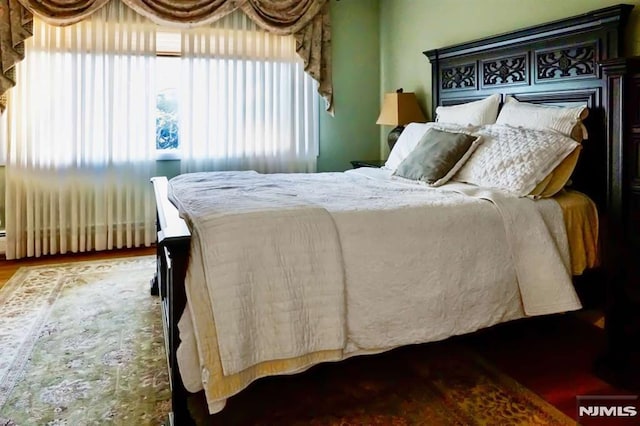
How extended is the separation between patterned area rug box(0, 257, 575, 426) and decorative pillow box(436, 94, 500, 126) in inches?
58.2

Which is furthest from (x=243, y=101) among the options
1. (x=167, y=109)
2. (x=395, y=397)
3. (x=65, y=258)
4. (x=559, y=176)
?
(x=395, y=397)

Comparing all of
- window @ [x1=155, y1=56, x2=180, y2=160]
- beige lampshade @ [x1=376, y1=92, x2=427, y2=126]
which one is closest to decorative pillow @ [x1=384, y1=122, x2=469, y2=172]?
beige lampshade @ [x1=376, y1=92, x2=427, y2=126]

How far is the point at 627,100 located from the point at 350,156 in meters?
3.28

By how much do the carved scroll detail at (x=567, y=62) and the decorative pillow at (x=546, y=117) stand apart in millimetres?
209

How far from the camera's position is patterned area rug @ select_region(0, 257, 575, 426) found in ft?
6.26

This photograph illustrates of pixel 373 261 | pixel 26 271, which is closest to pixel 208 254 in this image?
pixel 373 261

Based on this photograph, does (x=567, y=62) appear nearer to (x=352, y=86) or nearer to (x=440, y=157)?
(x=440, y=157)

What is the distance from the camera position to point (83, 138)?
4258 mm

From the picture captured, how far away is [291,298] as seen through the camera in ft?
5.95

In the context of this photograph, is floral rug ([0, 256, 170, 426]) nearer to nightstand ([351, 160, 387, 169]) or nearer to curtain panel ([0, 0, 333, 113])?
curtain panel ([0, 0, 333, 113])

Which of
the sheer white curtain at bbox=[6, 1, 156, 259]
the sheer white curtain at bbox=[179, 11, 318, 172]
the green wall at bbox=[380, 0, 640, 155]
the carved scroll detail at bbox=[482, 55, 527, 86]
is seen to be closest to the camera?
the green wall at bbox=[380, 0, 640, 155]

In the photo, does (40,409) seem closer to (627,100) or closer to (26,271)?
(26,271)

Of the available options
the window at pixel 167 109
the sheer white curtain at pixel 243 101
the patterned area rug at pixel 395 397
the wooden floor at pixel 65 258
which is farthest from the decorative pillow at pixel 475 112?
the wooden floor at pixel 65 258

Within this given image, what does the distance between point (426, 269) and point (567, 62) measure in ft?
5.51
